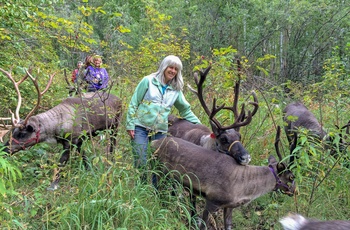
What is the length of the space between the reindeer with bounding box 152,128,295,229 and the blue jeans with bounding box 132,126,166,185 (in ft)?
0.45

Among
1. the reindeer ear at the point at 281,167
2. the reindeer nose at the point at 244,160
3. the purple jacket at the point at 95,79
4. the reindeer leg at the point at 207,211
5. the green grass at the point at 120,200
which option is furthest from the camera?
the purple jacket at the point at 95,79

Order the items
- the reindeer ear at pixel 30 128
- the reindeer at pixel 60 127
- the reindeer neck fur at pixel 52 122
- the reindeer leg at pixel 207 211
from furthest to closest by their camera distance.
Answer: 1. the reindeer neck fur at pixel 52 122
2. the reindeer ear at pixel 30 128
3. the reindeer at pixel 60 127
4. the reindeer leg at pixel 207 211

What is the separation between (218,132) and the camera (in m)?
5.18

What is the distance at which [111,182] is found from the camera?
4133 millimetres

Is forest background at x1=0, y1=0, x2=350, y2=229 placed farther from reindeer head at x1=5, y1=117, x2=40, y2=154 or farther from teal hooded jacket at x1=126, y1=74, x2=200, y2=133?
teal hooded jacket at x1=126, y1=74, x2=200, y2=133

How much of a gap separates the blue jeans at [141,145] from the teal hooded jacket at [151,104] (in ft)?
0.31

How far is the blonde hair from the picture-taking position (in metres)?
5.07

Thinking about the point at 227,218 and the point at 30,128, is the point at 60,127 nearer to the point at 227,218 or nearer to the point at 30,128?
the point at 30,128

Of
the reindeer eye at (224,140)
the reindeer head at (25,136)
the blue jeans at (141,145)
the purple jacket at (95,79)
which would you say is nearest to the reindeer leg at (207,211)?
the blue jeans at (141,145)

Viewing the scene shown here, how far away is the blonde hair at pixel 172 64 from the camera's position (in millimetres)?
5074

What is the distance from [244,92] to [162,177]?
4112mm

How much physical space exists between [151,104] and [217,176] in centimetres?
127

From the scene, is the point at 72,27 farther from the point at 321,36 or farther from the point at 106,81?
the point at 321,36

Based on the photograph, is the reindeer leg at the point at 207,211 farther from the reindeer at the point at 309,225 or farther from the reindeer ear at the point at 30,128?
the reindeer ear at the point at 30,128
